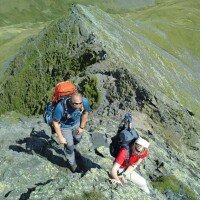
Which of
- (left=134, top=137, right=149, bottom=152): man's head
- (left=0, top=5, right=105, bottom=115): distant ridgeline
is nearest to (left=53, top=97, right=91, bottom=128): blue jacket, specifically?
(left=134, top=137, right=149, bottom=152): man's head

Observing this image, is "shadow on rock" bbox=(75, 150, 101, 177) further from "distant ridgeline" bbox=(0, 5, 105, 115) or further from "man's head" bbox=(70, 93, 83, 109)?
"distant ridgeline" bbox=(0, 5, 105, 115)

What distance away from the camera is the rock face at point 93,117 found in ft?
64.5

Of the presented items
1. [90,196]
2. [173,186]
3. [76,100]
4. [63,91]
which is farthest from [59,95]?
[173,186]

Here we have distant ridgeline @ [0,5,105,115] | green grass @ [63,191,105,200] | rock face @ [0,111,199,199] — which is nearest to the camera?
green grass @ [63,191,105,200]

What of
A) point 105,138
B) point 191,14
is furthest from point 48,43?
point 191,14

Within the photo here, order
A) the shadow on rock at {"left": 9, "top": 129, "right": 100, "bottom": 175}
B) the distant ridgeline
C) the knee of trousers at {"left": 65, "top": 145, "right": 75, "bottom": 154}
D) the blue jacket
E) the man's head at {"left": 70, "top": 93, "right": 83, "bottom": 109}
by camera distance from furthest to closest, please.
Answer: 1. the distant ridgeline
2. the shadow on rock at {"left": 9, "top": 129, "right": 100, "bottom": 175}
3. the knee of trousers at {"left": 65, "top": 145, "right": 75, "bottom": 154}
4. the blue jacket
5. the man's head at {"left": 70, "top": 93, "right": 83, "bottom": 109}

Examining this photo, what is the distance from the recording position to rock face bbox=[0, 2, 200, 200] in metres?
19.7

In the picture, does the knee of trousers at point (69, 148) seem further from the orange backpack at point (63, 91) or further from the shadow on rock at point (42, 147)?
the orange backpack at point (63, 91)

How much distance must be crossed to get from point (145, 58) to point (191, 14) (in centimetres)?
12369

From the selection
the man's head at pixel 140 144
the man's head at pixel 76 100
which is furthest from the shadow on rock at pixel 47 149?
the man's head at pixel 140 144

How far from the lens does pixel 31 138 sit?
83.8 feet

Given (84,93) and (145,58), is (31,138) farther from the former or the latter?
(145,58)

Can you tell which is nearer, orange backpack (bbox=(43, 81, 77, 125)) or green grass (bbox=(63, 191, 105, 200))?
green grass (bbox=(63, 191, 105, 200))

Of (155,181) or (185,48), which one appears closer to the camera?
(155,181)
